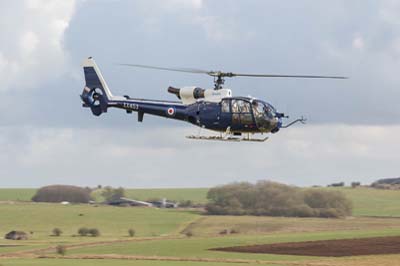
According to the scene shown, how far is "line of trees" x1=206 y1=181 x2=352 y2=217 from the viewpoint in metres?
158

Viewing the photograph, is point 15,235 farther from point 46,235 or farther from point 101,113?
point 101,113

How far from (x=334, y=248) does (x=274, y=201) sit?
2581 inches

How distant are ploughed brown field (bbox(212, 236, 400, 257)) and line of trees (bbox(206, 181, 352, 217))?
54.3m

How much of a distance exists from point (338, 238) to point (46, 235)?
3678cm

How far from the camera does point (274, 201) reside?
15975cm

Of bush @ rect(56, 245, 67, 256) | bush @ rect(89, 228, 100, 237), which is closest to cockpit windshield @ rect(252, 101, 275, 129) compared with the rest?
bush @ rect(56, 245, 67, 256)

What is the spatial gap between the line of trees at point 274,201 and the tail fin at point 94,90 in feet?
290

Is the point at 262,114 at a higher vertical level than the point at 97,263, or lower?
higher

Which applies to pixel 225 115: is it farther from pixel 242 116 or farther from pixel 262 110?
pixel 262 110

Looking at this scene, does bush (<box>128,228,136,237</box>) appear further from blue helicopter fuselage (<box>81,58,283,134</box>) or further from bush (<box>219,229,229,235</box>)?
blue helicopter fuselage (<box>81,58,283,134</box>)

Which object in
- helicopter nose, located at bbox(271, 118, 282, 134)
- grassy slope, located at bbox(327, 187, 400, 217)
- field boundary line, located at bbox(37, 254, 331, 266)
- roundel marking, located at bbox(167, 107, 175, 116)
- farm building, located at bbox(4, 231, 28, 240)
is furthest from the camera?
grassy slope, located at bbox(327, 187, 400, 217)

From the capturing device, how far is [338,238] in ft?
347

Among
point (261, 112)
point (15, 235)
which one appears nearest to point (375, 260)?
point (261, 112)

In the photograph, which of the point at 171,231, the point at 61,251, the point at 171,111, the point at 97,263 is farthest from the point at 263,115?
the point at 171,231
